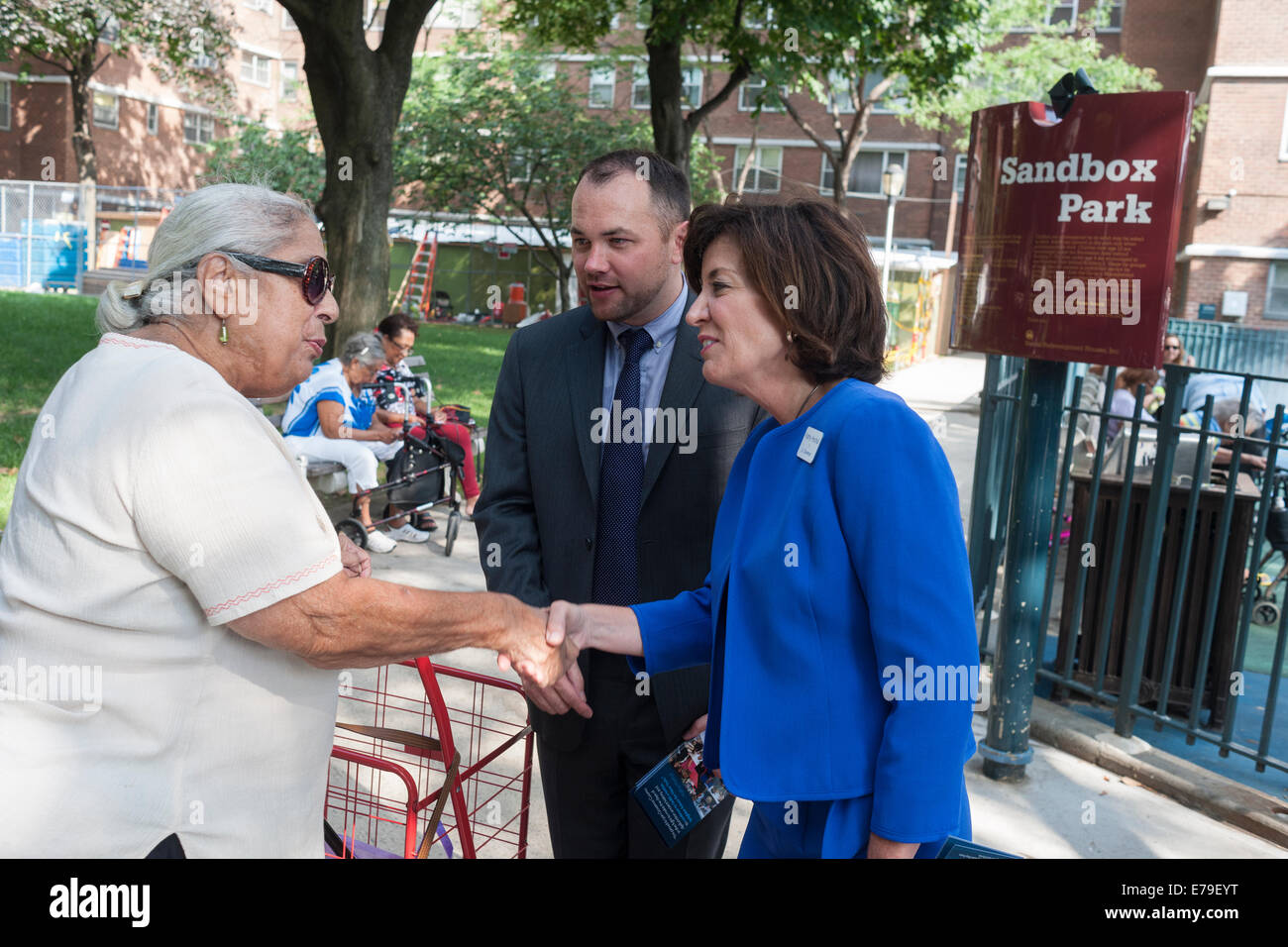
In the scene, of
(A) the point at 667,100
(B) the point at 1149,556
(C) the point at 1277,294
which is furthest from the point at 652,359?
(C) the point at 1277,294

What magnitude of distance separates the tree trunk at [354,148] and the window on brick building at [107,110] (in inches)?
1353

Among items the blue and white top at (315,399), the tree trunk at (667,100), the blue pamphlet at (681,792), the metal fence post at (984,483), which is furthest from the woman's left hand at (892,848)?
the tree trunk at (667,100)

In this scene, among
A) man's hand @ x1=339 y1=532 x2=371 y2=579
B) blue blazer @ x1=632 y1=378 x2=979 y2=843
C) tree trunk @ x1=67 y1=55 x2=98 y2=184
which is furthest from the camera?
tree trunk @ x1=67 y1=55 x2=98 y2=184

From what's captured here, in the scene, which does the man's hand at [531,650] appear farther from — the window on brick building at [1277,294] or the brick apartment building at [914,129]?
the window on brick building at [1277,294]

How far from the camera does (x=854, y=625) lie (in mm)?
1993

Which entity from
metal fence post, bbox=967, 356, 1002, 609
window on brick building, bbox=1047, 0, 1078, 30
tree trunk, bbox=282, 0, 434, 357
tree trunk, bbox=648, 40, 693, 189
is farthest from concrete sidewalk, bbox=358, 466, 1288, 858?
window on brick building, bbox=1047, 0, 1078, 30

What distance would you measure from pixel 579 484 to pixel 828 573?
44.2 inches

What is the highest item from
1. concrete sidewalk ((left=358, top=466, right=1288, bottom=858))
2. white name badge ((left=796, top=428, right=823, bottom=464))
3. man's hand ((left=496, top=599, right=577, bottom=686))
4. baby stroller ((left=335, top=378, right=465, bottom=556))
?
white name badge ((left=796, top=428, right=823, bottom=464))

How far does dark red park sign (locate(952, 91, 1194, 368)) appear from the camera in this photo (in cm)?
434

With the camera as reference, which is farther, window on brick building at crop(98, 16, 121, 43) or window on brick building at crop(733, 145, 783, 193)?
window on brick building at crop(733, 145, 783, 193)

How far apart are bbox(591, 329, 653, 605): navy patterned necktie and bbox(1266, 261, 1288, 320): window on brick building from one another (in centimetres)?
3254

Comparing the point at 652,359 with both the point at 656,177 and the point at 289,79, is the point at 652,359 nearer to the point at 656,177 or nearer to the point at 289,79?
the point at 656,177

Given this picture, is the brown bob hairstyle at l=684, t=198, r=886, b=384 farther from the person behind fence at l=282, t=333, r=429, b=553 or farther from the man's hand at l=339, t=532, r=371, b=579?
the person behind fence at l=282, t=333, r=429, b=553
